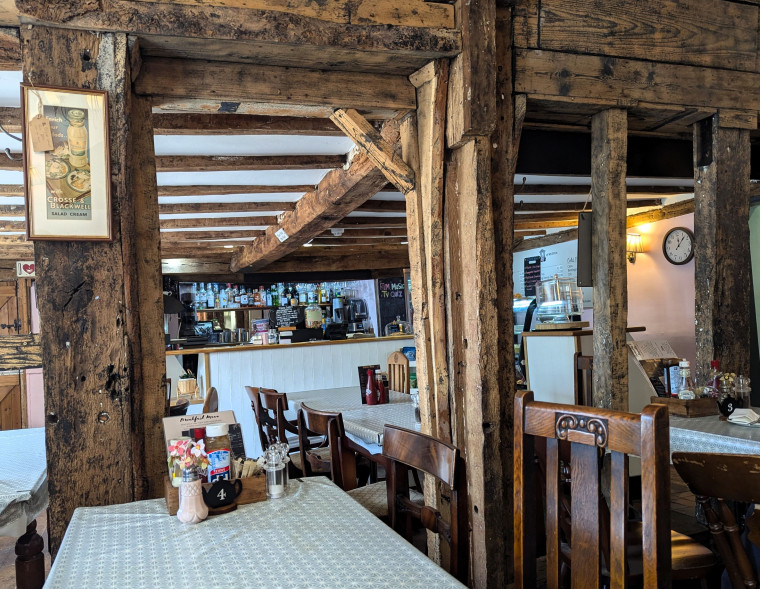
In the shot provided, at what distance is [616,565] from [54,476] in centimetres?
195

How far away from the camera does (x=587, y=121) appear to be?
3629mm

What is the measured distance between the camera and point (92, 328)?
2.33m

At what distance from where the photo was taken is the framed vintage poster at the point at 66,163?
226 centimetres

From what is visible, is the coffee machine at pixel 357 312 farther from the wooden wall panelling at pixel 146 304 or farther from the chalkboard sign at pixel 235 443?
the chalkboard sign at pixel 235 443

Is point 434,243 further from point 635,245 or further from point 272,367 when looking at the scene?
point 635,245

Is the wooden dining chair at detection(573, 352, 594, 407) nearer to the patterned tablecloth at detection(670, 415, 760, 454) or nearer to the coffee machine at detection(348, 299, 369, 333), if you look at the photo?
the patterned tablecloth at detection(670, 415, 760, 454)

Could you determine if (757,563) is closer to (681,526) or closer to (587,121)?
(681,526)

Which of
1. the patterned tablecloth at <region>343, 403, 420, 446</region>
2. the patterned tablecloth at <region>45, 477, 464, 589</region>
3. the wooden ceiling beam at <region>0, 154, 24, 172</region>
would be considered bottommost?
the patterned tablecloth at <region>343, 403, 420, 446</region>

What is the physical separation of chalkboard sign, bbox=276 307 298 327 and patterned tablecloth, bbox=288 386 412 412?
5.94m

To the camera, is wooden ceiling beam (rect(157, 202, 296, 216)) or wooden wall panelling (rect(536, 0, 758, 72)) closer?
wooden wall panelling (rect(536, 0, 758, 72))

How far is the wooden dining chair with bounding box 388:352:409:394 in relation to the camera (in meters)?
4.95

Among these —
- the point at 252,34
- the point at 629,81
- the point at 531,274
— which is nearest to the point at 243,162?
the point at 252,34

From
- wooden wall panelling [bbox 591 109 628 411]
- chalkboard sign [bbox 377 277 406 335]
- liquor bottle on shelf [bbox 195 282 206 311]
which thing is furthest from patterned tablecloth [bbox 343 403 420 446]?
liquor bottle on shelf [bbox 195 282 206 311]

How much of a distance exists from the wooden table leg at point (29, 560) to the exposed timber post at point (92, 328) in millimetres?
253
